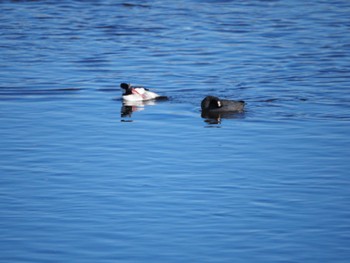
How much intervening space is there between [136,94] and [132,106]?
331 millimetres

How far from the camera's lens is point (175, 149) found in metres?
14.2

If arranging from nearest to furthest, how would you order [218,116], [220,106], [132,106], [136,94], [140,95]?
[218,116]
[220,106]
[132,106]
[136,94]
[140,95]

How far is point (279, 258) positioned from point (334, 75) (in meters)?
12.4

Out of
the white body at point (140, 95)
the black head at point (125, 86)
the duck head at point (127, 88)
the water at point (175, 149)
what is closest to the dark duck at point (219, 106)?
the water at point (175, 149)

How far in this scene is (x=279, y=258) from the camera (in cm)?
961

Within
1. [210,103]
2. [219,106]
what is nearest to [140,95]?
[210,103]

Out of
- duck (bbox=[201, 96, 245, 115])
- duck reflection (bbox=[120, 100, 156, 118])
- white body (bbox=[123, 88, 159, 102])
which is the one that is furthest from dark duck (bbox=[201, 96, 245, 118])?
white body (bbox=[123, 88, 159, 102])

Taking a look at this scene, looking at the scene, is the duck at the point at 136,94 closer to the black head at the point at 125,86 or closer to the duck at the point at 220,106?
the black head at the point at 125,86

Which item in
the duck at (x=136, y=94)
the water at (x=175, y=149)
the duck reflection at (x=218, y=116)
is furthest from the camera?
the duck at (x=136, y=94)

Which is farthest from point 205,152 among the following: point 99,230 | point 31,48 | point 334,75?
point 31,48

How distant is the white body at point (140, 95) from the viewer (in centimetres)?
1828

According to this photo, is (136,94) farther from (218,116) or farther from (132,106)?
(218,116)

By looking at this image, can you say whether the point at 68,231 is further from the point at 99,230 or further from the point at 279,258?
the point at 279,258

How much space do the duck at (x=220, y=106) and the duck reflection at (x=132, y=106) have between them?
4.58 ft
